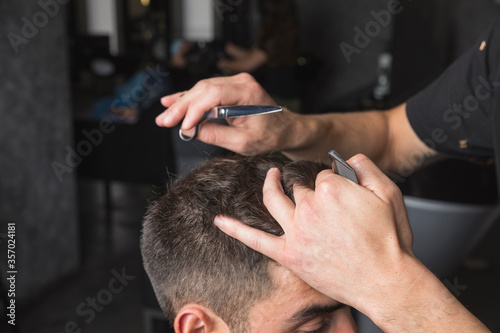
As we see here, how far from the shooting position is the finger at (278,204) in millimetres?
696

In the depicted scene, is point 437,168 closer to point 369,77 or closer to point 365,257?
point 365,257

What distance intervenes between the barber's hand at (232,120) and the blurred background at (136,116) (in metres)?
0.37

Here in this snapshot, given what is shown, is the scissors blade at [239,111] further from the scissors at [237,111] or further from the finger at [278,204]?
the finger at [278,204]

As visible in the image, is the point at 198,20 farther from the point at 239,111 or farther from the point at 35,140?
the point at 239,111

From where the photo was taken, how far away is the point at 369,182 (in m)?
0.71

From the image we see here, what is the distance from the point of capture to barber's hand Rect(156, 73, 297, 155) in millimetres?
987

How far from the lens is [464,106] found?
126 cm

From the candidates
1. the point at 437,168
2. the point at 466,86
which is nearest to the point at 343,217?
the point at 466,86

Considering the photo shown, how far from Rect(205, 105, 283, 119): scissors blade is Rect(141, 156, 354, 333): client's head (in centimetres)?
10

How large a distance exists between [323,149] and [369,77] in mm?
3823

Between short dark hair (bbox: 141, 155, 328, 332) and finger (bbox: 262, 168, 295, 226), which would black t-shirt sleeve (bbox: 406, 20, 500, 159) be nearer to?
short dark hair (bbox: 141, 155, 328, 332)

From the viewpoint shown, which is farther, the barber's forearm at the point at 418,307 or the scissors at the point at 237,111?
the scissors at the point at 237,111

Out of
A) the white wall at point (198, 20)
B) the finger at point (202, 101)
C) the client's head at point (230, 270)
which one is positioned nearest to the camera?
the client's head at point (230, 270)

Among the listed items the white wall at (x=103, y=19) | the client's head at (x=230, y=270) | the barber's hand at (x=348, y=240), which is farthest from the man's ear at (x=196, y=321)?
the white wall at (x=103, y=19)
